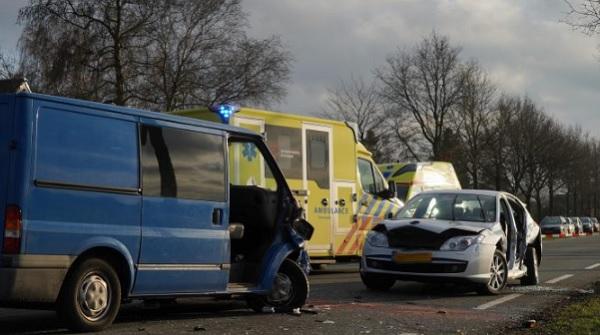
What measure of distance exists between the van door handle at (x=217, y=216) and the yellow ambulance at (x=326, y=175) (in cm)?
429

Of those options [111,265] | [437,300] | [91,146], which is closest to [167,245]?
[111,265]

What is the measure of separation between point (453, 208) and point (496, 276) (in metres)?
1.37

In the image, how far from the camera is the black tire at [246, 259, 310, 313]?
867 centimetres

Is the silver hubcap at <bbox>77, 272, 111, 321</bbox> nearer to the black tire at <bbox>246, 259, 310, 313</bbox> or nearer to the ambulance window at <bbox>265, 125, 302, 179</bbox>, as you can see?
the black tire at <bbox>246, 259, 310, 313</bbox>

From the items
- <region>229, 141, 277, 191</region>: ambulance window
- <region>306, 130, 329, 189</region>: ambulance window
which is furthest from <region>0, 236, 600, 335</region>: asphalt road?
<region>306, 130, 329, 189</region>: ambulance window

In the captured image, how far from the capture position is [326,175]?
14.8 m

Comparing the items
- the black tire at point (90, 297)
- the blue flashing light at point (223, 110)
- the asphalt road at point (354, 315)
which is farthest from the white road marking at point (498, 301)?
the black tire at point (90, 297)

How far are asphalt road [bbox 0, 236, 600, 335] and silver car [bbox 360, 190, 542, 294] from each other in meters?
0.32

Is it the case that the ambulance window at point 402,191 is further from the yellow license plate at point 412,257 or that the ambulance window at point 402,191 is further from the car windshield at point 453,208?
the yellow license plate at point 412,257

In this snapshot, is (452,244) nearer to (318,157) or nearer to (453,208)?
(453,208)

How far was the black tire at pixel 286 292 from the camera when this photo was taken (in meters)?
8.67

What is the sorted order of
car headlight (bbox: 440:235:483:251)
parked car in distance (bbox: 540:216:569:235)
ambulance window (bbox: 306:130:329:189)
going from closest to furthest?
1. car headlight (bbox: 440:235:483:251)
2. ambulance window (bbox: 306:130:329:189)
3. parked car in distance (bbox: 540:216:569:235)

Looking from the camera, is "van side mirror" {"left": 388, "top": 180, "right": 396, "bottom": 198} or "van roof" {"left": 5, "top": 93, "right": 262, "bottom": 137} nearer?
"van roof" {"left": 5, "top": 93, "right": 262, "bottom": 137}

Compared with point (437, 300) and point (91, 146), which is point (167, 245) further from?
point (437, 300)
